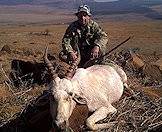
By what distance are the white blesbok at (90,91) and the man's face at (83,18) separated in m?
1.21

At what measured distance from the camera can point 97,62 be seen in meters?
9.05

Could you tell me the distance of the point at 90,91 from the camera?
296 inches

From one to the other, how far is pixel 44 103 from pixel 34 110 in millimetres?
378

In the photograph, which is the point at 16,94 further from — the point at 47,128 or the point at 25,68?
the point at 25,68

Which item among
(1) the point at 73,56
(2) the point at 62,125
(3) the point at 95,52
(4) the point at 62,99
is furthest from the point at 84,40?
(2) the point at 62,125

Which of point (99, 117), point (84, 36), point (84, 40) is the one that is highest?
point (84, 36)

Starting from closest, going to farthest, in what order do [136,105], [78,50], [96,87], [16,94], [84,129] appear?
[84,129] < [96,87] < [136,105] < [16,94] < [78,50]

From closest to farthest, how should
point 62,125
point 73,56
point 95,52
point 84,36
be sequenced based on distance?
point 62,125 → point 73,56 → point 95,52 → point 84,36

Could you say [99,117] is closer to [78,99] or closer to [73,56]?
[78,99]

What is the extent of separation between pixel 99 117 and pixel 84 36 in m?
3.11

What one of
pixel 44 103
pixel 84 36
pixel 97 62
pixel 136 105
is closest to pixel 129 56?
pixel 84 36

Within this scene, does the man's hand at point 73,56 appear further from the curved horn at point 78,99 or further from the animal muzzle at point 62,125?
the animal muzzle at point 62,125

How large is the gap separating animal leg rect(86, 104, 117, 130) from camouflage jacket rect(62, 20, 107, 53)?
96.3 inches

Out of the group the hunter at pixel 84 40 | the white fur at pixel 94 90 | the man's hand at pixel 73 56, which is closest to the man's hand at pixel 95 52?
the hunter at pixel 84 40
